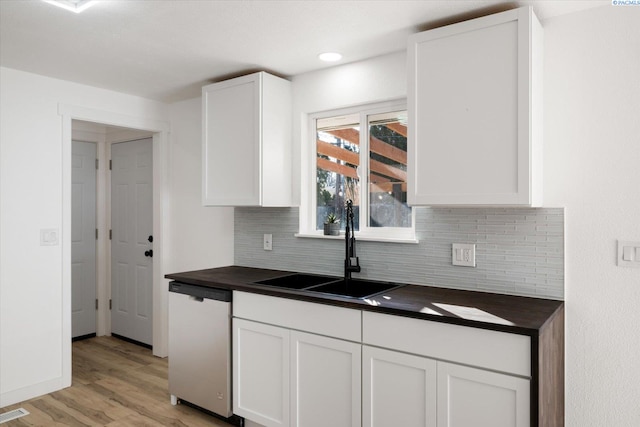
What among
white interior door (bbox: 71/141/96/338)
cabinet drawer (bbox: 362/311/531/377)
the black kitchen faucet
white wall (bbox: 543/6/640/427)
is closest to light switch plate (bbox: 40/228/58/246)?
white interior door (bbox: 71/141/96/338)

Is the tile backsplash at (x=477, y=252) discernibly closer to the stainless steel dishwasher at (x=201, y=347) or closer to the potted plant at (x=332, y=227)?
the potted plant at (x=332, y=227)

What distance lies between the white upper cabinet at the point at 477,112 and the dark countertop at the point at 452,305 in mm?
476

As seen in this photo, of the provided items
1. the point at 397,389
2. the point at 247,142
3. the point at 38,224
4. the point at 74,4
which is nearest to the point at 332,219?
the point at 247,142

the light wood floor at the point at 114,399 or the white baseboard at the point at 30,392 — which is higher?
the white baseboard at the point at 30,392

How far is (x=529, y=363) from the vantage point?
1699 millimetres

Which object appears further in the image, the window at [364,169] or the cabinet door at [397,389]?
the window at [364,169]

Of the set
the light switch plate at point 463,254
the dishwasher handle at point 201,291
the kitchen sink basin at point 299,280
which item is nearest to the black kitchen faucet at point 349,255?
the kitchen sink basin at point 299,280

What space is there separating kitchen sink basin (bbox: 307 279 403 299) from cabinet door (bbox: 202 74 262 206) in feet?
2.35

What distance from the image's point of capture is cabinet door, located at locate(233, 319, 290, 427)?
8.10 feet

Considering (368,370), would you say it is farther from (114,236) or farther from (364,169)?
(114,236)

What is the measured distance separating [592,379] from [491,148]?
118 cm

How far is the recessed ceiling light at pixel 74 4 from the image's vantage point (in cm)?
204

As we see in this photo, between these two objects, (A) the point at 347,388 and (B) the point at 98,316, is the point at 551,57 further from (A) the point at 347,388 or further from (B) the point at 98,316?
(B) the point at 98,316

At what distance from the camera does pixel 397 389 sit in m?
2.04
